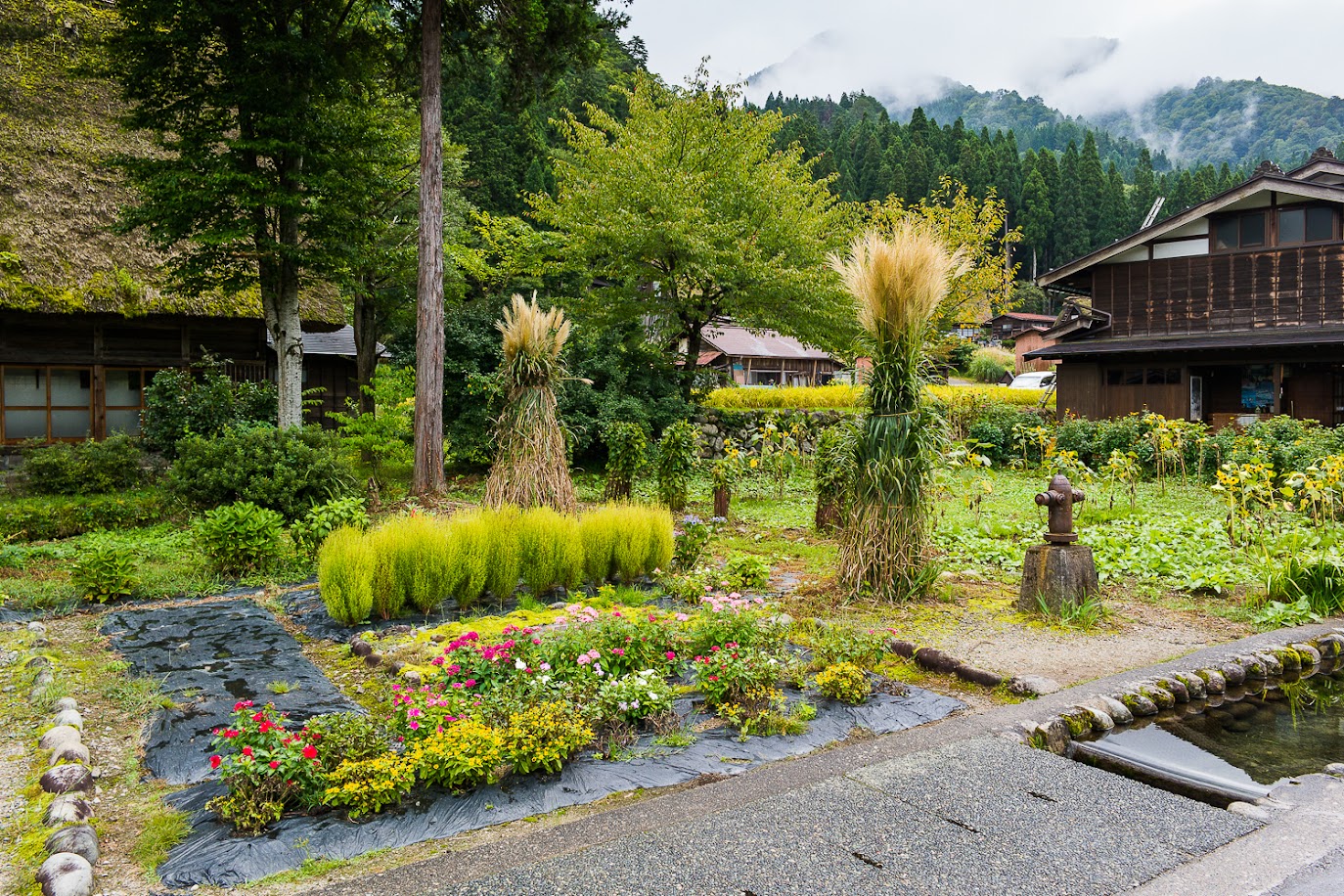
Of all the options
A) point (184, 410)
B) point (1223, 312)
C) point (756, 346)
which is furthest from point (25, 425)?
point (756, 346)

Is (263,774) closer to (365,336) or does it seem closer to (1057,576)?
(1057,576)

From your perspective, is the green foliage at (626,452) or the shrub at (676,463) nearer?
the shrub at (676,463)

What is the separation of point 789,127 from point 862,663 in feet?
141

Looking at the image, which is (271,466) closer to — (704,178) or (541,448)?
(541,448)

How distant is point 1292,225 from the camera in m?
15.7

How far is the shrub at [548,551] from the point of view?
5.71m

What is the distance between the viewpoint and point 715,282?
13.7m

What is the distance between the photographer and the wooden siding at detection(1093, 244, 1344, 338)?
1546 cm

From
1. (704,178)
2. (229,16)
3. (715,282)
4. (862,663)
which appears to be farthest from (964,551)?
(229,16)

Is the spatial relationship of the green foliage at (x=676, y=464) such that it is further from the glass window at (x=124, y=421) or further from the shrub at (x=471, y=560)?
the glass window at (x=124, y=421)

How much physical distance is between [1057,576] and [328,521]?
5.45 meters

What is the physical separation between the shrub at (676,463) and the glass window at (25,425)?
30.2ft

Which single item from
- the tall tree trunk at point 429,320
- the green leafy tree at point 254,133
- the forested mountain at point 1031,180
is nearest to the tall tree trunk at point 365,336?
the green leafy tree at point 254,133

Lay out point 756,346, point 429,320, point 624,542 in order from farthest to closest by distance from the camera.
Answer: point 756,346, point 429,320, point 624,542
